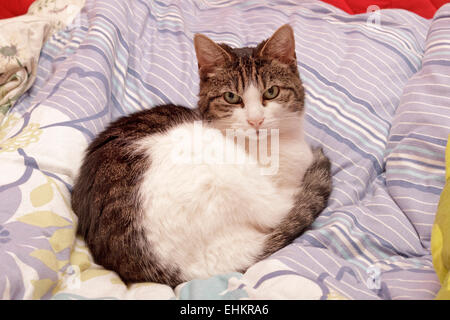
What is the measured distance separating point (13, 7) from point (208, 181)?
5.85ft

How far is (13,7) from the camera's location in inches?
83.0

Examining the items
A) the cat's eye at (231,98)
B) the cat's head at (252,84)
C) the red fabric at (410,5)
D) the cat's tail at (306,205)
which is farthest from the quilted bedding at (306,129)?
the cat's eye at (231,98)

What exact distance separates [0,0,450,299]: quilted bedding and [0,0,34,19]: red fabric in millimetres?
433

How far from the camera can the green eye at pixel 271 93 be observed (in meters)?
1.17

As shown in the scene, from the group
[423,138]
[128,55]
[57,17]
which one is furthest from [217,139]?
[57,17]

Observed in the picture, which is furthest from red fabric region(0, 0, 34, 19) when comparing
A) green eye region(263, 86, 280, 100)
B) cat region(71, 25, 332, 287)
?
green eye region(263, 86, 280, 100)

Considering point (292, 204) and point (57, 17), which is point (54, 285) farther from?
point (57, 17)

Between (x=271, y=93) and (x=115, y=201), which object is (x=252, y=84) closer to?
(x=271, y=93)

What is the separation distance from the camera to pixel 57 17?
1924 mm

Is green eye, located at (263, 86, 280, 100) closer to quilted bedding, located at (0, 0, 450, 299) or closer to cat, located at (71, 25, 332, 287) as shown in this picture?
cat, located at (71, 25, 332, 287)

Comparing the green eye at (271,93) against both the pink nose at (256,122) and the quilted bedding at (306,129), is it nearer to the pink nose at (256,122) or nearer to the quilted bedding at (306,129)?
the pink nose at (256,122)

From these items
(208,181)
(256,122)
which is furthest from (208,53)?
(208,181)

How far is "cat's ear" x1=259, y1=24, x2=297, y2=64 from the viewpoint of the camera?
1.17 m
